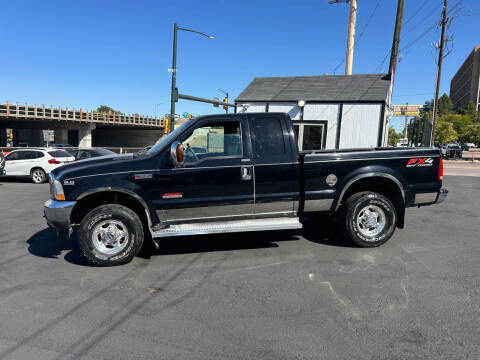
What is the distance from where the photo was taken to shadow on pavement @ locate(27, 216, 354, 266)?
5.02 m

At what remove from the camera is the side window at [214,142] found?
15.4ft

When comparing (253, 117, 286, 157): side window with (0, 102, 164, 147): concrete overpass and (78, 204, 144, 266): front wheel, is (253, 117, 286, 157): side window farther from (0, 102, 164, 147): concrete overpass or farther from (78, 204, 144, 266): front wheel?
(0, 102, 164, 147): concrete overpass

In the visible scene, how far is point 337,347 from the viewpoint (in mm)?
2666

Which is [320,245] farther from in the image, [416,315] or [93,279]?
[93,279]

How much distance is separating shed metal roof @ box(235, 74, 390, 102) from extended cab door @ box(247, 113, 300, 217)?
10.6m

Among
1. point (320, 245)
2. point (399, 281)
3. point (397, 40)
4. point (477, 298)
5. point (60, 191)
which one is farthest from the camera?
point (397, 40)

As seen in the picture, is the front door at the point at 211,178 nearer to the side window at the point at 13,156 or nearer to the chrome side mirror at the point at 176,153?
the chrome side mirror at the point at 176,153

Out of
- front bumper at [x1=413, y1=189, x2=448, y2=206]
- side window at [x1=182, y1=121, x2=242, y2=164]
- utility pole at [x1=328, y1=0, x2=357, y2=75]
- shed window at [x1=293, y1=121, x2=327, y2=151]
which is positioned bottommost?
front bumper at [x1=413, y1=189, x2=448, y2=206]

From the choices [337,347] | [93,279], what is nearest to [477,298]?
[337,347]

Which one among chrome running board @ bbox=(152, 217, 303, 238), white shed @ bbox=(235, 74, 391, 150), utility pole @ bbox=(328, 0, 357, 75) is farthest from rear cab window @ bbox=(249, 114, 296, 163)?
utility pole @ bbox=(328, 0, 357, 75)

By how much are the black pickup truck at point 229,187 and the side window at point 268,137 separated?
0.02 metres

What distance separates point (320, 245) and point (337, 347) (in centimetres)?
269

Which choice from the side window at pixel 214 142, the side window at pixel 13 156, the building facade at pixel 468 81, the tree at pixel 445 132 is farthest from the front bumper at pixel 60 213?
the building facade at pixel 468 81

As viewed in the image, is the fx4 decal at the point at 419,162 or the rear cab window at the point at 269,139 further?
the fx4 decal at the point at 419,162
